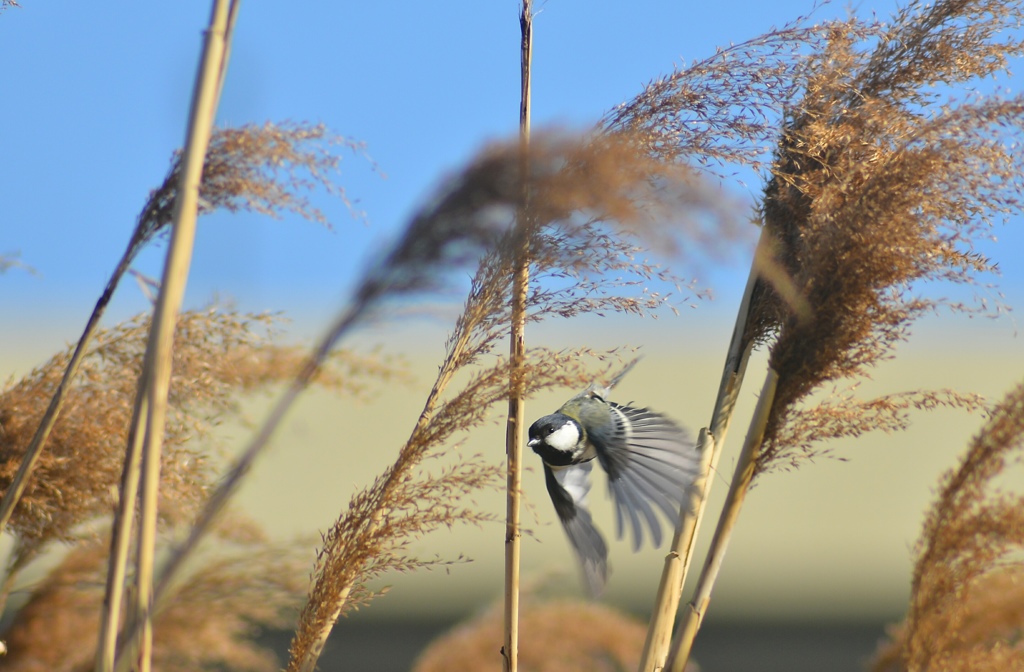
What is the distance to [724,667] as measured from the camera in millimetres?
2908

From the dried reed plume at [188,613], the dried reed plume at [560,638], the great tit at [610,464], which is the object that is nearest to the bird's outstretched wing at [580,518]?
the great tit at [610,464]

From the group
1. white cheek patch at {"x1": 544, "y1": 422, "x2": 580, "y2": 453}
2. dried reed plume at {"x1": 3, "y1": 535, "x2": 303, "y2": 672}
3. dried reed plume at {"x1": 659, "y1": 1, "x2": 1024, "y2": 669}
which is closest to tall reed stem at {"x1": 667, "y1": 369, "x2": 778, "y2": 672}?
dried reed plume at {"x1": 659, "y1": 1, "x2": 1024, "y2": 669}

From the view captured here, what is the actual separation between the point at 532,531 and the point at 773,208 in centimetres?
30

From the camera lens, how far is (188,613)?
35.4 inches

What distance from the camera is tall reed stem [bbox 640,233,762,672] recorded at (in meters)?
0.73

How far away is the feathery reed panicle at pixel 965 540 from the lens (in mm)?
682

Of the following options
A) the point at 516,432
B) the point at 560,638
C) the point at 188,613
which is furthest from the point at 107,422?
the point at 560,638

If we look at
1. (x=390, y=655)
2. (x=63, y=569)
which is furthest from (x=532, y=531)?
(x=390, y=655)

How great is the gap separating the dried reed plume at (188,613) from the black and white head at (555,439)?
0.23 meters

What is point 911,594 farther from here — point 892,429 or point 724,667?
point 724,667

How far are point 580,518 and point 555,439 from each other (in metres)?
0.08

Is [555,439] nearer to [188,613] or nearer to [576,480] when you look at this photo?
[576,480]

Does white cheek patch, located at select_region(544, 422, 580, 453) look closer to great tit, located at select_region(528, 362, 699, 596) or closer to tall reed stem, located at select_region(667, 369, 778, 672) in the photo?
great tit, located at select_region(528, 362, 699, 596)

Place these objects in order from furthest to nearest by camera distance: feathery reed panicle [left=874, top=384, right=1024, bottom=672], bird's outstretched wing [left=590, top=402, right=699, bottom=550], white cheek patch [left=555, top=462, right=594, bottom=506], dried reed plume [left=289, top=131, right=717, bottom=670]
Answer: white cheek patch [left=555, top=462, right=594, bottom=506] < bird's outstretched wing [left=590, top=402, right=699, bottom=550] < feathery reed panicle [left=874, top=384, right=1024, bottom=672] < dried reed plume [left=289, top=131, right=717, bottom=670]
